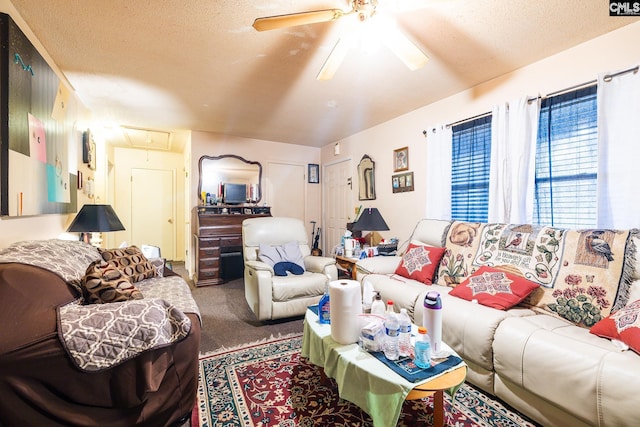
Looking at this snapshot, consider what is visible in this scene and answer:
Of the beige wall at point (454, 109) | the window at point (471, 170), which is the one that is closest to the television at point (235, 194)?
the beige wall at point (454, 109)

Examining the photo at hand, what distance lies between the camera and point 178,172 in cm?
573

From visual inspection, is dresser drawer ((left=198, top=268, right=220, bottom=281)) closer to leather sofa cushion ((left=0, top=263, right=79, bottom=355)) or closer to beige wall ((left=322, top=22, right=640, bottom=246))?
beige wall ((left=322, top=22, right=640, bottom=246))

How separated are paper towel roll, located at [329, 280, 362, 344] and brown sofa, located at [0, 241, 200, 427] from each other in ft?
2.40

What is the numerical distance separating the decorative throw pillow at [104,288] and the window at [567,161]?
294 cm

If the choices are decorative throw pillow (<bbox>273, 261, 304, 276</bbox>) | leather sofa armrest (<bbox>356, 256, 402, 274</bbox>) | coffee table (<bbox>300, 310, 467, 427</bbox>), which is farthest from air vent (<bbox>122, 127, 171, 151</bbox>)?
coffee table (<bbox>300, 310, 467, 427</bbox>)

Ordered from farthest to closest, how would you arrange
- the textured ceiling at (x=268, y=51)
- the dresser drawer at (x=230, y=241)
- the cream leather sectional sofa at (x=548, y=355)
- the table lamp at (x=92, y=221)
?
1. the dresser drawer at (x=230, y=241)
2. the table lamp at (x=92, y=221)
3. the textured ceiling at (x=268, y=51)
4. the cream leather sectional sofa at (x=548, y=355)

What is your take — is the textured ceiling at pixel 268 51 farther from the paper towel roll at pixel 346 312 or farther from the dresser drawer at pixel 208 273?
the dresser drawer at pixel 208 273

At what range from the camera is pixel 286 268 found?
9.18 feet

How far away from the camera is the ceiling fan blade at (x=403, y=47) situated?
1.58 metres

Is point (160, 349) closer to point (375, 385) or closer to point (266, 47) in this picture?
point (375, 385)

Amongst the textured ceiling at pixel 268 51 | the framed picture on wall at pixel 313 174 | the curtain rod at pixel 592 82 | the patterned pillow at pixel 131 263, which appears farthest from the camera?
the framed picture on wall at pixel 313 174

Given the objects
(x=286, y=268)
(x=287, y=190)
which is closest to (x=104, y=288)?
(x=286, y=268)

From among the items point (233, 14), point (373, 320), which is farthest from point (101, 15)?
point (373, 320)

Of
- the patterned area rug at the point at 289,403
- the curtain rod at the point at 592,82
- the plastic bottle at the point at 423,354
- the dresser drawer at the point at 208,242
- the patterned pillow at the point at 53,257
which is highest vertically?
the curtain rod at the point at 592,82
